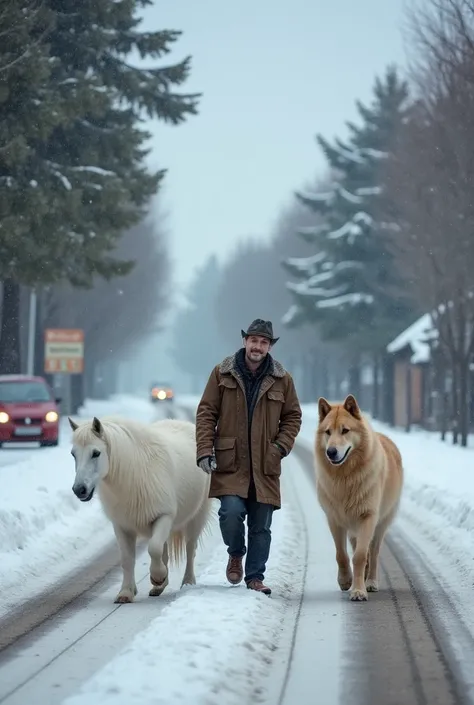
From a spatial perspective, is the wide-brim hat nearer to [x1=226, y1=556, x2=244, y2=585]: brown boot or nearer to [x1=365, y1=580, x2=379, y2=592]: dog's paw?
[x1=226, y1=556, x2=244, y2=585]: brown boot

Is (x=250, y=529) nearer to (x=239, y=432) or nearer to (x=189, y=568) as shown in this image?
(x=239, y=432)

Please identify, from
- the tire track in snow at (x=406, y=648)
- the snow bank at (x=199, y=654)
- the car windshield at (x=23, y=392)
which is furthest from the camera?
the car windshield at (x=23, y=392)

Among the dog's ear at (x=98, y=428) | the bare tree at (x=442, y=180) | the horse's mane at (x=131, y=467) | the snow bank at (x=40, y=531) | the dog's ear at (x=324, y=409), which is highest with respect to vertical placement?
the bare tree at (x=442, y=180)

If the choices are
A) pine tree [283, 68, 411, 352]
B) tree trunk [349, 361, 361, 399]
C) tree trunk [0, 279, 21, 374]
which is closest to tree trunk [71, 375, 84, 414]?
pine tree [283, 68, 411, 352]

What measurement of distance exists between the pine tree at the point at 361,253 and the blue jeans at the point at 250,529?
140 ft

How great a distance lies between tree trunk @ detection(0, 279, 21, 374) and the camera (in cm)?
3275

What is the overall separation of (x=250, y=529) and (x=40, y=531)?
4.82 metres

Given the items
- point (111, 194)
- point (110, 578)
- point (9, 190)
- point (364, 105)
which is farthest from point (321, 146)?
point (110, 578)

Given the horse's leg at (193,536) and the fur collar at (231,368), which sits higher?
the fur collar at (231,368)

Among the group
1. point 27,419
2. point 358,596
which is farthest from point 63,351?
point 358,596

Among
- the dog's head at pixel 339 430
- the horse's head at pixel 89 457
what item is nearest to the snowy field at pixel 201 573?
the horse's head at pixel 89 457

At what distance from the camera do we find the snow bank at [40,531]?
1078 centimetres

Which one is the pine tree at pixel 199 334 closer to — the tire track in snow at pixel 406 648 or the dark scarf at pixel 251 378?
the dark scarf at pixel 251 378

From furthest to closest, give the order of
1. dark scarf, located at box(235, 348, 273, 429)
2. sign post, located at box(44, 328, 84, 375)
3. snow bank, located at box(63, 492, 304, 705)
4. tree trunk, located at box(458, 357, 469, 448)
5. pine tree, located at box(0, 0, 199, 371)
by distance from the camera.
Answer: sign post, located at box(44, 328, 84, 375)
tree trunk, located at box(458, 357, 469, 448)
pine tree, located at box(0, 0, 199, 371)
dark scarf, located at box(235, 348, 273, 429)
snow bank, located at box(63, 492, 304, 705)
